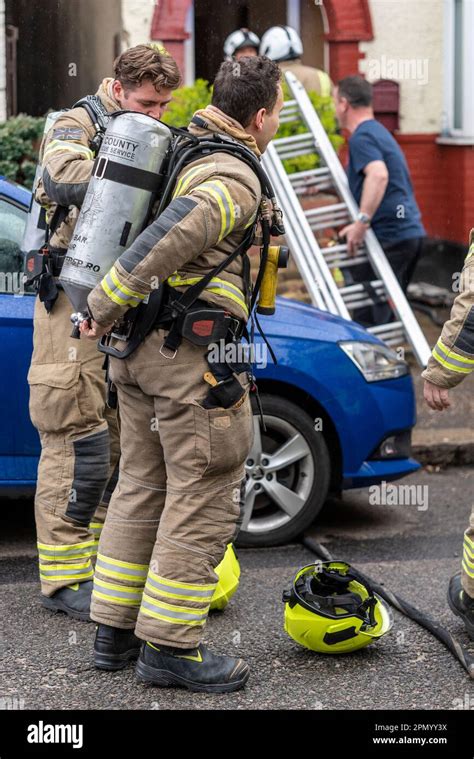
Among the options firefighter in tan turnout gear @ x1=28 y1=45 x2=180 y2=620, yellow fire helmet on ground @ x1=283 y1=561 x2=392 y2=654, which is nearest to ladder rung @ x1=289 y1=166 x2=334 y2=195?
firefighter in tan turnout gear @ x1=28 y1=45 x2=180 y2=620

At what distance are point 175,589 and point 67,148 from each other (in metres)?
1.67

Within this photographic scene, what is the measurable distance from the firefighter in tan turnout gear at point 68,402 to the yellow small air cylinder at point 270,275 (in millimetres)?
824

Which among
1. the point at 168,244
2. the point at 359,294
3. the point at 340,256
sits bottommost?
Answer: the point at 359,294

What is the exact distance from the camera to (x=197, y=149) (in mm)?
3904

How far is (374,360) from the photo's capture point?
19.5 feet

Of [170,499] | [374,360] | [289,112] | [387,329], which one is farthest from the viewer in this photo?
[289,112]

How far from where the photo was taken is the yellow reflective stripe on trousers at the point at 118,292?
376cm

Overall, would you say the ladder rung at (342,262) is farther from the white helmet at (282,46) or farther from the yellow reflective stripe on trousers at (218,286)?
the yellow reflective stripe on trousers at (218,286)

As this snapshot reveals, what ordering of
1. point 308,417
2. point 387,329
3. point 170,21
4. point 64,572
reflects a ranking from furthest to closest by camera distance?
point 170,21
point 387,329
point 308,417
point 64,572

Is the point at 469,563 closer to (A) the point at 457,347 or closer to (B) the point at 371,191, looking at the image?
(A) the point at 457,347

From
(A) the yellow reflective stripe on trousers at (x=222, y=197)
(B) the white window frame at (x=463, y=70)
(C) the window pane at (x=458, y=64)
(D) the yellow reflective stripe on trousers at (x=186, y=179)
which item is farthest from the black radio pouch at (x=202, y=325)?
A: (C) the window pane at (x=458, y=64)

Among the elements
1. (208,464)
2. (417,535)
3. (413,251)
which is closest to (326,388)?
(417,535)

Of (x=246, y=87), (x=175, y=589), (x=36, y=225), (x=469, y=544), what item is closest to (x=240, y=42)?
(x=36, y=225)
